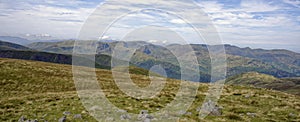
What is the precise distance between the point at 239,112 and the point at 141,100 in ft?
39.3

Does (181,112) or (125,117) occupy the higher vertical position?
(181,112)

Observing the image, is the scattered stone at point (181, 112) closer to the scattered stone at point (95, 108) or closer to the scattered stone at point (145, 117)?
the scattered stone at point (145, 117)

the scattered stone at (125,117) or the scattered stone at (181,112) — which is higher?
the scattered stone at (181,112)

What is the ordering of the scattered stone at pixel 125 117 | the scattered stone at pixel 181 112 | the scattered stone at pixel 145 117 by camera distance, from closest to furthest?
1. the scattered stone at pixel 145 117
2. the scattered stone at pixel 125 117
3. the scattered stone at pixel 181 112

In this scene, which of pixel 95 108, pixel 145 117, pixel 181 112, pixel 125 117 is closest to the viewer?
pixel 145 117

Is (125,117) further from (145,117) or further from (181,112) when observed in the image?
(181,112)

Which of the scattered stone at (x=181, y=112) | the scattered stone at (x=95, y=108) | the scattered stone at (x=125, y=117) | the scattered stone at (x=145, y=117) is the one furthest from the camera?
the scattered stone at (x=95, y=108)

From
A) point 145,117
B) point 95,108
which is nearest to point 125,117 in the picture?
point 145,117

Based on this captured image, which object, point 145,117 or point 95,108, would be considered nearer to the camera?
point 145,117

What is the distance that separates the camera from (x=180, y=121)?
20.5 metres

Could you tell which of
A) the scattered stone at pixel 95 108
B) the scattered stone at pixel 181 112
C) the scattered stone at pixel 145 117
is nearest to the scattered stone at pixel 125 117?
the scattered stone at pixel 145 117

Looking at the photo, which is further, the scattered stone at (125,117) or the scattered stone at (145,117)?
the scattered stone at (125,117)

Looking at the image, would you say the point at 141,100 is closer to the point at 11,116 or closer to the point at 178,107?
the point at 178,107

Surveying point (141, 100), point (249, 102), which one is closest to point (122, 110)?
point (141, 100)
